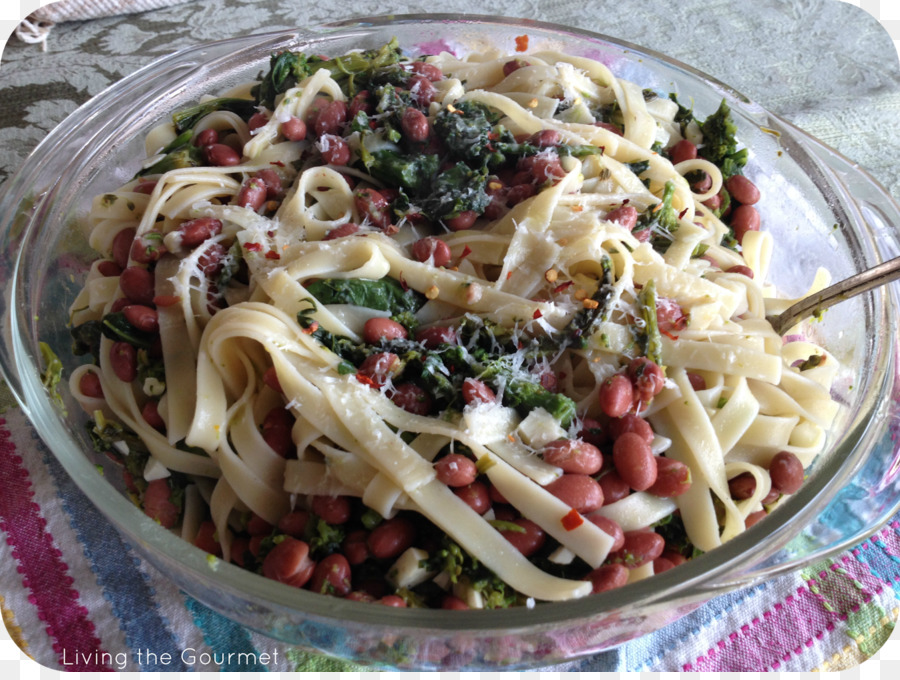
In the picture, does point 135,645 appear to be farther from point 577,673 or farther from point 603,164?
point 603,164

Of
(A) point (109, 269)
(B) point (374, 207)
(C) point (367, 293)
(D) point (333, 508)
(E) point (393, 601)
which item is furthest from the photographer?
(A) point (109, 269)

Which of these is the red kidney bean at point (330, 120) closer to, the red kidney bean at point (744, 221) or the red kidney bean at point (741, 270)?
the red kidney bean at point (741, 270)

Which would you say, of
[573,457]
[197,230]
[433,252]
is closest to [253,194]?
[197,230]

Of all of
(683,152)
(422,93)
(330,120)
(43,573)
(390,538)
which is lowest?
(43,573)

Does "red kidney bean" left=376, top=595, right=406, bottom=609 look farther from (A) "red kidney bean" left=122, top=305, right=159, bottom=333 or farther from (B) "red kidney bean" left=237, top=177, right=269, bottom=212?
(B) "red kidney bean" left=237, top=177, right=269, bottom=212

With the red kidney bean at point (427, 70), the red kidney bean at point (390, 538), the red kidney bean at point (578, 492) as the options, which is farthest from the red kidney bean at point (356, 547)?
the red kidney bean at point (427, 70)

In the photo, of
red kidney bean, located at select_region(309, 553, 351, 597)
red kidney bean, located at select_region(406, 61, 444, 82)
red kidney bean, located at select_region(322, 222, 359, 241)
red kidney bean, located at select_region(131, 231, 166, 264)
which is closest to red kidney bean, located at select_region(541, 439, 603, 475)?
red kidney bean, located at select_region(309, 553, 351, 597)

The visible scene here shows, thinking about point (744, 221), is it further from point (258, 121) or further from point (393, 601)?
point (393, 601)
